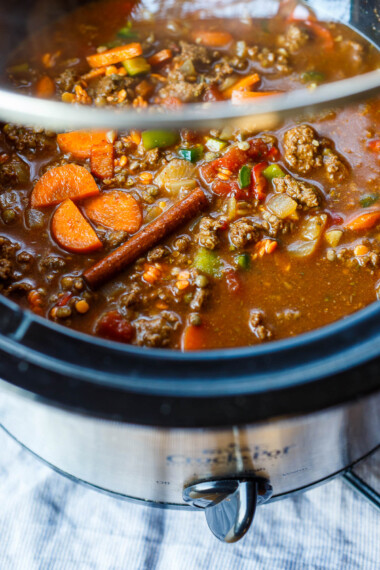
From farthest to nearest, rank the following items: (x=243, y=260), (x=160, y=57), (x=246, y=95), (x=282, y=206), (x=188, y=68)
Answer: (x=160, y=57) → (x=188, y=68) → (x=246, y=95) → (x=282, y=206) → (x=243, y=260)

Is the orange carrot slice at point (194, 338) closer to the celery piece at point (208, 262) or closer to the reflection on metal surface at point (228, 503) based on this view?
the celery piece at point (208, 262)

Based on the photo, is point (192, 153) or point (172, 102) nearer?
point (192, 153)

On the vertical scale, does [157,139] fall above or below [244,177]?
above

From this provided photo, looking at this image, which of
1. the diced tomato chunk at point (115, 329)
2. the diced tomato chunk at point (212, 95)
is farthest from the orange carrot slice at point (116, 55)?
the diced tomato chunk at point (115, 329)

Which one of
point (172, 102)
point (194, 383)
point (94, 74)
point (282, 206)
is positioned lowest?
point (194, 383)

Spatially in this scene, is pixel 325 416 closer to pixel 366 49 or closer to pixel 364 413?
pixel 364 413

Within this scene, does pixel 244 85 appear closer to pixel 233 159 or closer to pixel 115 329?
pixel 233 159

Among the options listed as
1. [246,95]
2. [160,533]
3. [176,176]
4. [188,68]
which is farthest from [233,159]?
[160,533]

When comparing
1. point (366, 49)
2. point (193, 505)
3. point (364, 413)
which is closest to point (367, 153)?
point (366, 49)
